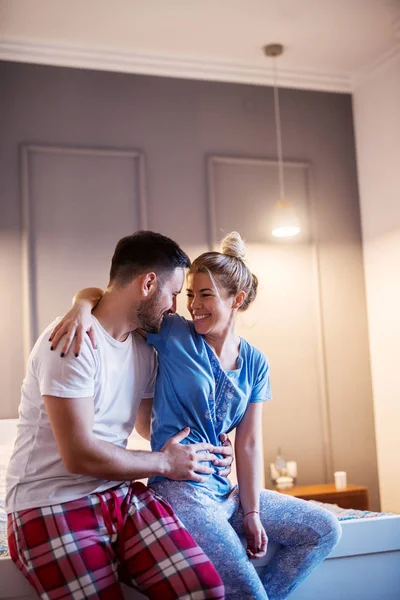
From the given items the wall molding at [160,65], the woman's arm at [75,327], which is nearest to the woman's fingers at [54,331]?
the woman's arm at [75,327]

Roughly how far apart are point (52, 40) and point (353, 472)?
10.0 ft

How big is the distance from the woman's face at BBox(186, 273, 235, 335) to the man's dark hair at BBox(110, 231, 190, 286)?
0.43 ft

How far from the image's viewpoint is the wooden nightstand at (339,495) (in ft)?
12.9

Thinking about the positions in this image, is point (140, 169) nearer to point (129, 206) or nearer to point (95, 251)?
point (129, 206)

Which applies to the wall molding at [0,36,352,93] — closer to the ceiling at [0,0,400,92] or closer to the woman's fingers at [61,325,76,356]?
the ceiling at [0,0,400,92]

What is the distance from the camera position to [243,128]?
4418mm

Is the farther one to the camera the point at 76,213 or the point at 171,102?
the point at 171,102

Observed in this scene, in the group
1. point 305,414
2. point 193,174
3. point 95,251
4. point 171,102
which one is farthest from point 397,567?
point 171,102

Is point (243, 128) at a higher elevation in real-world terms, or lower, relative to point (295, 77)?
lower

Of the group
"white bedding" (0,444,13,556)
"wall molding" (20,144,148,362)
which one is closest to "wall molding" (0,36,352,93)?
"wall molding" (20,144,148,362)

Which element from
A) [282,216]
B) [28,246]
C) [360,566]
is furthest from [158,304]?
[282,216]

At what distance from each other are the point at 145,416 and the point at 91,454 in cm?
44

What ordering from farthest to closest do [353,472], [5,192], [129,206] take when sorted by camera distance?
1. [353,472]
2. [129,206]
3. [5,192]

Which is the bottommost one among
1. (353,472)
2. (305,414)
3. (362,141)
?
(353,472)
